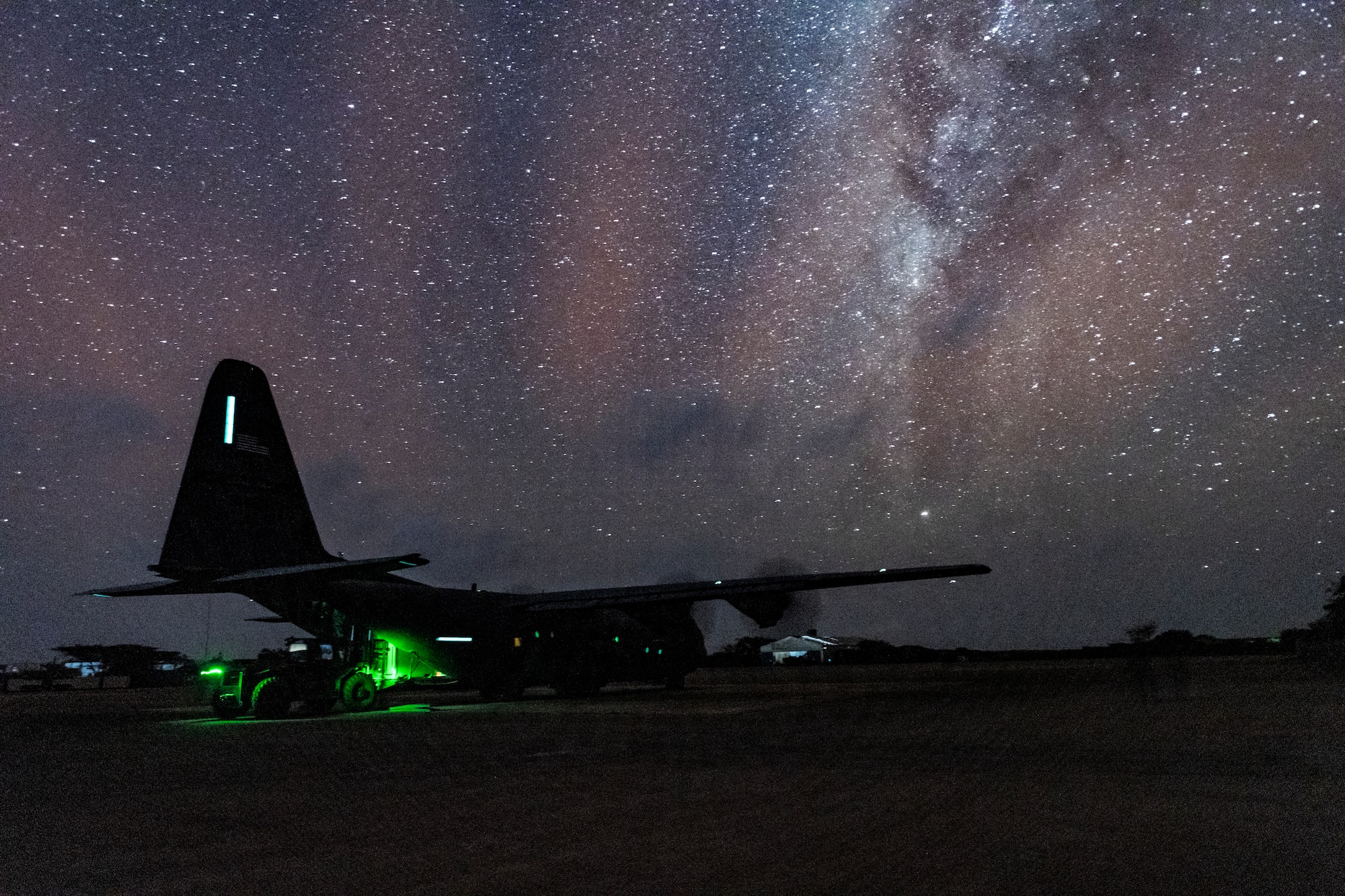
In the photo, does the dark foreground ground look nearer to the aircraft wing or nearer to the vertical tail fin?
the vertical tail fin

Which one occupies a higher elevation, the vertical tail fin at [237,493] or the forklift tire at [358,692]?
the vertical tail fin at [237,493]

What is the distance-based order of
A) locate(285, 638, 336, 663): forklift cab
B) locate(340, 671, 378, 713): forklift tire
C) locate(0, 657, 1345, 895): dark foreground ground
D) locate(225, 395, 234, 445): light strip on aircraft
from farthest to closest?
1. locate(285, 638, 336, 663): forklift cab
2. locate(340, 671, 378, 713): forklift tire
3. locate(225, 395, 234, 445): light strip on aircraft
4. locate(0, 657, 1345, 895): dark foreground ground

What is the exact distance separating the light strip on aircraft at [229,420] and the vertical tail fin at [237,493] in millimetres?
18

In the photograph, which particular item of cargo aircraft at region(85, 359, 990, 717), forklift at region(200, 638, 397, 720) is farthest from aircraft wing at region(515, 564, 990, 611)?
forklift at region(200, 638, 397, 720)

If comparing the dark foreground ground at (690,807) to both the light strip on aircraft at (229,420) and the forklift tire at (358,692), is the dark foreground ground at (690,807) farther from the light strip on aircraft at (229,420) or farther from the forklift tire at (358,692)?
the light strip on aircraft at (229,420)

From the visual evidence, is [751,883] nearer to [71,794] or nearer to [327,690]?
[71,794]

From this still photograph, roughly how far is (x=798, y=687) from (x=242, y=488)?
75.5 ft

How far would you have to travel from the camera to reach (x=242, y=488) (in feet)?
81.5

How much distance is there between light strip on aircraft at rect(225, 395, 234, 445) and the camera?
24.6m

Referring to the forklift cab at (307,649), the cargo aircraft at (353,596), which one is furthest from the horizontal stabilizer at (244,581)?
the forklift cab at (307,649)

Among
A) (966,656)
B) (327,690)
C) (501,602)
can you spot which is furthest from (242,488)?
(966,656)

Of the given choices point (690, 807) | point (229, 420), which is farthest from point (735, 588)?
point (690, 807)

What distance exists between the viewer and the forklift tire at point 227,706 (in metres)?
23.4

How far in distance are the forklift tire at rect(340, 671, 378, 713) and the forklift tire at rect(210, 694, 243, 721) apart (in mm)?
2760
